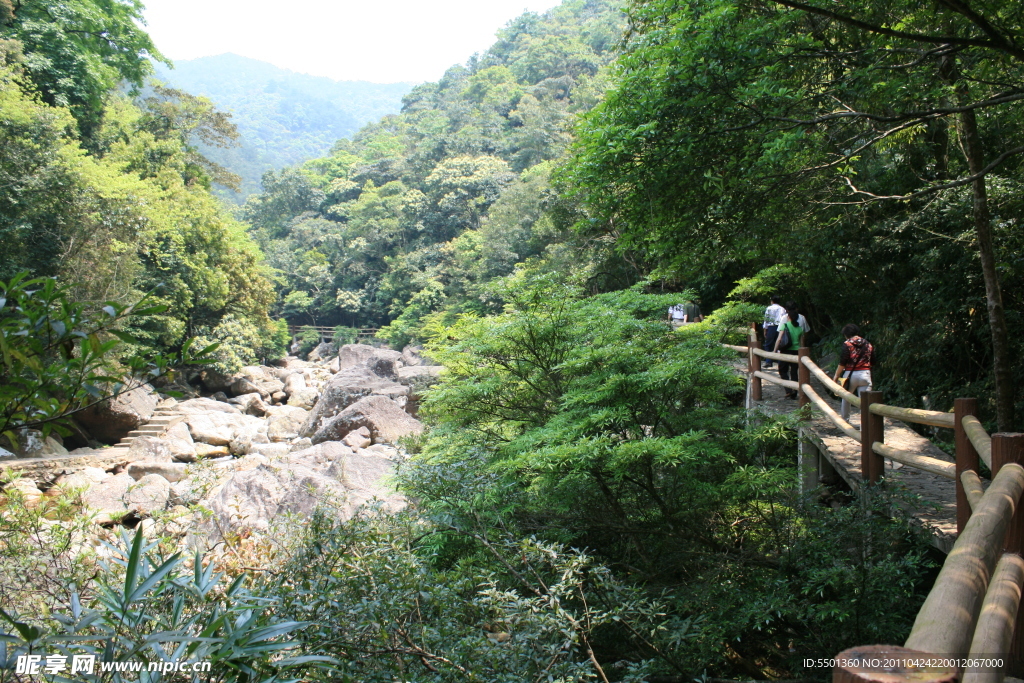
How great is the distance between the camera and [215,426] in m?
15.2

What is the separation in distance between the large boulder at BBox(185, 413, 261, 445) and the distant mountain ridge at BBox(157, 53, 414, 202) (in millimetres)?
73738

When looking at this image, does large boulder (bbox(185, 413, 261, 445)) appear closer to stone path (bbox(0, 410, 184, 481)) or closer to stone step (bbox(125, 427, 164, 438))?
stone path (bbox(0, 410, 184, 481))

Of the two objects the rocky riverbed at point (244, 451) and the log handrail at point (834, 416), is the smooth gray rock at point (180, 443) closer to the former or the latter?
the rocky riverbed at point (244, 451)

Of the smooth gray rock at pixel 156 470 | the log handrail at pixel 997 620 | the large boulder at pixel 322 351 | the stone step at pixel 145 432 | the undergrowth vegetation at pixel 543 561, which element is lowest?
the large boulder at pixel 322 351

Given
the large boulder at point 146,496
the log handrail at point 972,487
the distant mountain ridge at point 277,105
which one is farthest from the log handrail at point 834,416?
the distant mountain ridge at point 277,105

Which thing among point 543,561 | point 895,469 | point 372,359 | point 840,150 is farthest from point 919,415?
point 372,359

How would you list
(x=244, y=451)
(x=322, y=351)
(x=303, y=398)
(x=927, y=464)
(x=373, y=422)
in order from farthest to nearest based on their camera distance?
1. (x=322, y=351)
2. (x=303, y=398)
3. (x=244, y=451)
4. (x=373, y=422)
5. (x=927, y=464)

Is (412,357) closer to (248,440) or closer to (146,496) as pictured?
(248,440)

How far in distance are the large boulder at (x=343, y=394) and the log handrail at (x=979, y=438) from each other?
A: 40.6 ft

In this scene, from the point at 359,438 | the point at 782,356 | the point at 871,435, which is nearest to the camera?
the point at 871,435

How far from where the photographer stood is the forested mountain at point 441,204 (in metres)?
23.1

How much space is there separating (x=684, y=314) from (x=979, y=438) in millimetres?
11479

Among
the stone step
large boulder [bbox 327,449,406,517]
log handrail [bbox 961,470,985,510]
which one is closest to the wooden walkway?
log handrail [bbox 961,470,985,510]

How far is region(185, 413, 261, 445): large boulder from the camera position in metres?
14.6
